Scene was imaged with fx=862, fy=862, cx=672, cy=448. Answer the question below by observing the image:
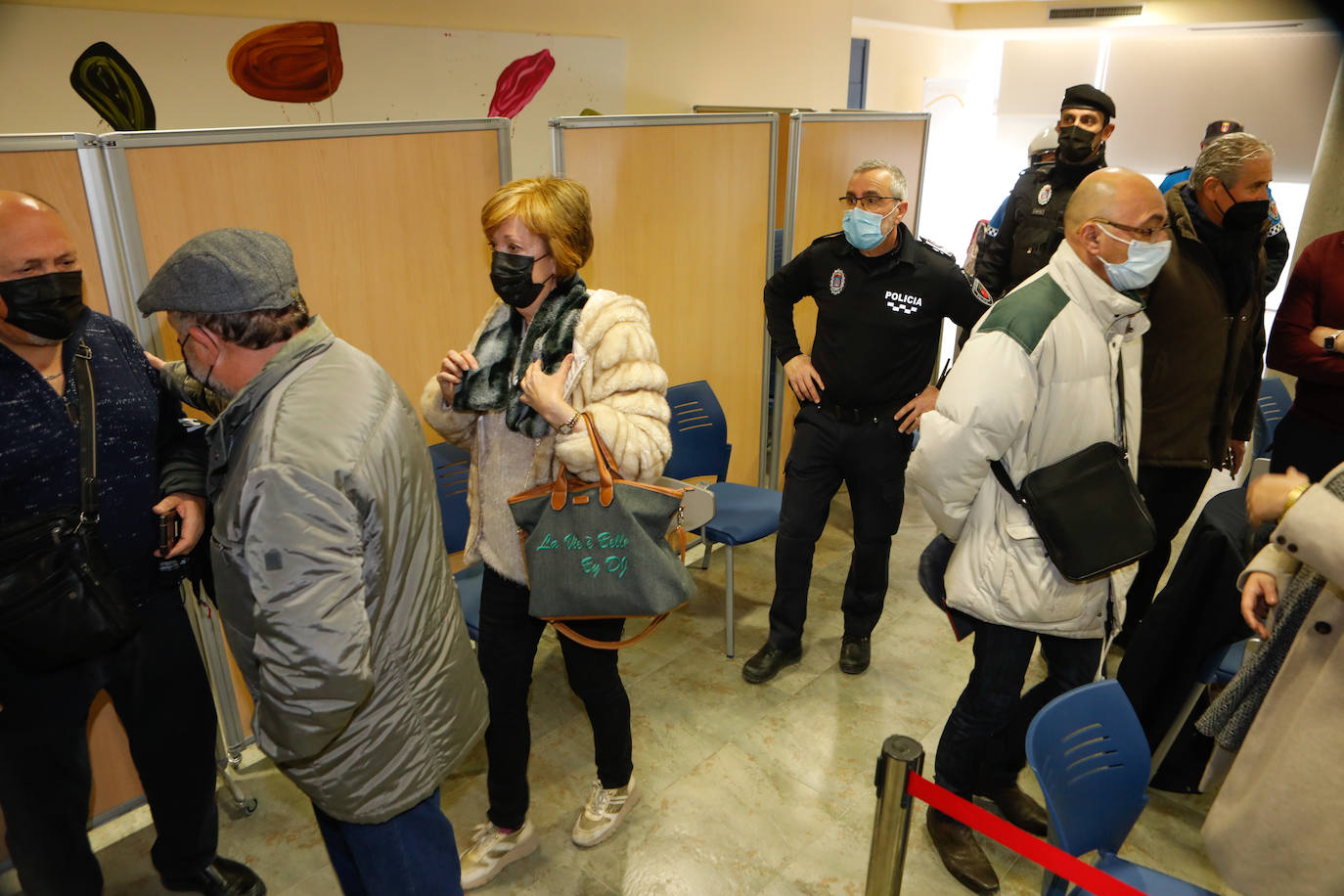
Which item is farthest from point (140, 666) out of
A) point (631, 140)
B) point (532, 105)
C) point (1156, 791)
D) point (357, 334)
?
point (532, 105)

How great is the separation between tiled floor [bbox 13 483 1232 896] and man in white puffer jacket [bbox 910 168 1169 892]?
0.63 m

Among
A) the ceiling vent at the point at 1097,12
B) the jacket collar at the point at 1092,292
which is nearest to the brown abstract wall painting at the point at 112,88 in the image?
the jacket collar at the point at 1092,292

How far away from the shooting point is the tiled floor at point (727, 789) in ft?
7.39

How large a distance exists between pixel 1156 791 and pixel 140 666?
8.91 ft


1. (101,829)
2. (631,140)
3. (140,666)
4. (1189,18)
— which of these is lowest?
(101,829)

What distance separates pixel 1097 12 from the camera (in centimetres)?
890

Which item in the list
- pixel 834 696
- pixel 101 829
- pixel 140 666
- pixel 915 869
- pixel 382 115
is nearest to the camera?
pixel 140 666

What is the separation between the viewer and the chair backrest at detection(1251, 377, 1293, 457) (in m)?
3.46

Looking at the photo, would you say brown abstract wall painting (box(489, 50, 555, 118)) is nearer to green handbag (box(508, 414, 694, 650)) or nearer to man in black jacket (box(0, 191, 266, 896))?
man in black jacket (box(0, 191, 266, 896))

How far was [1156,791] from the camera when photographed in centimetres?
253

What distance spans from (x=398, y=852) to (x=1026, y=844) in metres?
1.10

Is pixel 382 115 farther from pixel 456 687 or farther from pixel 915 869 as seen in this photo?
pixel 915 869

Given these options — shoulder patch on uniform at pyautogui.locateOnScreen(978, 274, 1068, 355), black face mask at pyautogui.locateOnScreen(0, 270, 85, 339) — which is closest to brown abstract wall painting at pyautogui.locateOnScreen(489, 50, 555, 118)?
black face mask at pyautogui.locateOnScreen(0, 270, 85, 339)

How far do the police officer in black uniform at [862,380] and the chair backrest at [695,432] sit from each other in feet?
1.58
